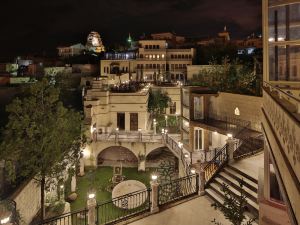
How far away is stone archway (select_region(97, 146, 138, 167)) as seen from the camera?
31038 millimetres

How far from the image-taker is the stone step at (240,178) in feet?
38.9

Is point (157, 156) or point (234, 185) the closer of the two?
point (234, 185)

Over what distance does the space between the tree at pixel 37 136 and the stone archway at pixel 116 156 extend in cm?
1564

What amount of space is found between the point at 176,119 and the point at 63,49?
72203mm

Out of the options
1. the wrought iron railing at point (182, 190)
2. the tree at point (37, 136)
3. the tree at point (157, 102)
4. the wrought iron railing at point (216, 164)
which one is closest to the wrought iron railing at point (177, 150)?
the wrought iron railing at point (182, 190)

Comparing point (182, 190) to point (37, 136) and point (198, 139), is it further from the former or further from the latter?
point (37, 136)

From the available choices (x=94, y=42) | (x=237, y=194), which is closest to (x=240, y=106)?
(x=237, y=194)

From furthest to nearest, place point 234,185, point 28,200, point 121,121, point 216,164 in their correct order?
point 121,121, point 216,164, point 28,200, point 234,185

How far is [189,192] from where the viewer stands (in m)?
14.2

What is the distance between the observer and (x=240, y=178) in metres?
12.9

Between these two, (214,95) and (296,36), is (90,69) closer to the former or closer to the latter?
(214,95)

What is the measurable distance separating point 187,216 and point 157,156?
1960cm

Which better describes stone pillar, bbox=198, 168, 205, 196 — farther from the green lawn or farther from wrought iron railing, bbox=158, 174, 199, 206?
the green lawn

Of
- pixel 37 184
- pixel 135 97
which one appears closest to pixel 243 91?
pixel 135 97
